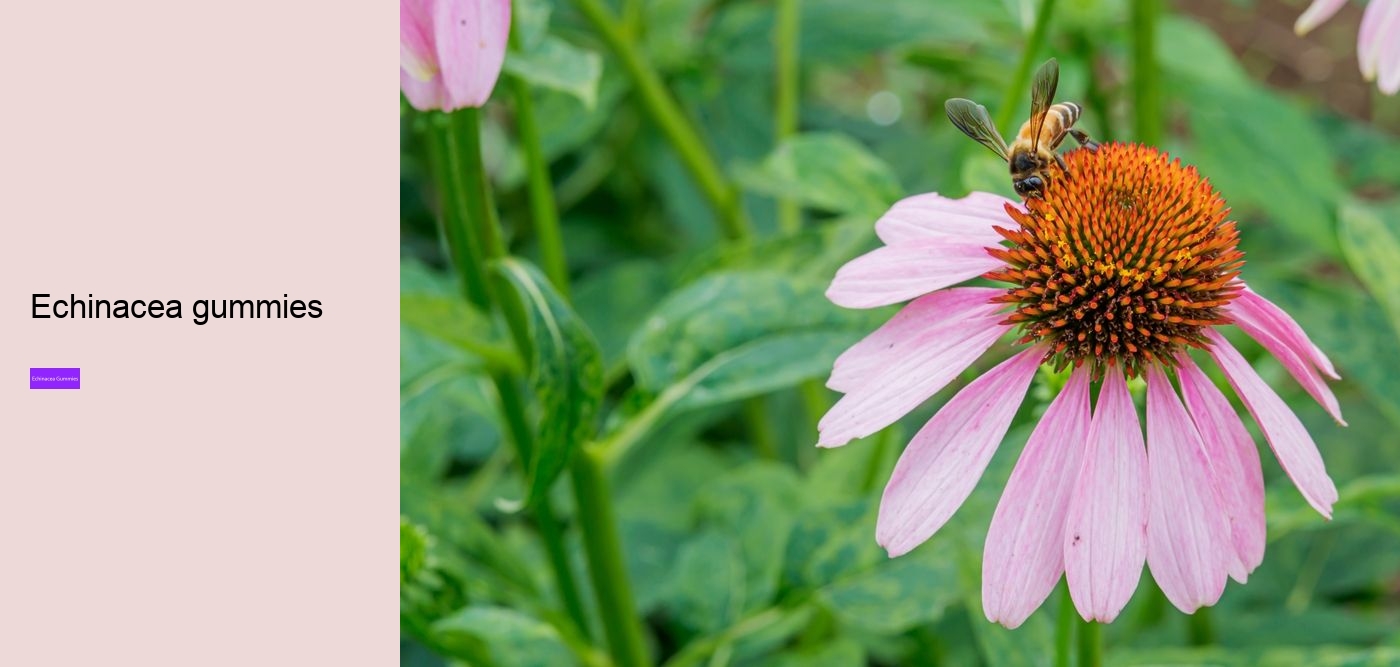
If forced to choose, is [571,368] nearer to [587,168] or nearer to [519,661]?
[519,661]

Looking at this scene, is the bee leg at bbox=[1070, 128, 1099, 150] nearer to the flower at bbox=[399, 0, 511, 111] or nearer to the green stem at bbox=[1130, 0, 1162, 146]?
the flower at bbox=[399, 0, 511, 111]

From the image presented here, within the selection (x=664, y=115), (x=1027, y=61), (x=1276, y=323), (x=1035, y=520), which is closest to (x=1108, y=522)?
(x=1035, y=520)

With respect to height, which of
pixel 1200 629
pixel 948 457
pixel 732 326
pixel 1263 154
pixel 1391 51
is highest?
pixel 1263 154

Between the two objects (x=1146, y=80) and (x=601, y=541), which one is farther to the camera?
(x=1146, y=80)

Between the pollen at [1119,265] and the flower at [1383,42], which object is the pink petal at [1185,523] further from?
the flower at [1383,42]

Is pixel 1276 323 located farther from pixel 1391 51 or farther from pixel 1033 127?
→ pixel 1391 51

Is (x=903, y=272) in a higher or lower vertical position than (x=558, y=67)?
lower
